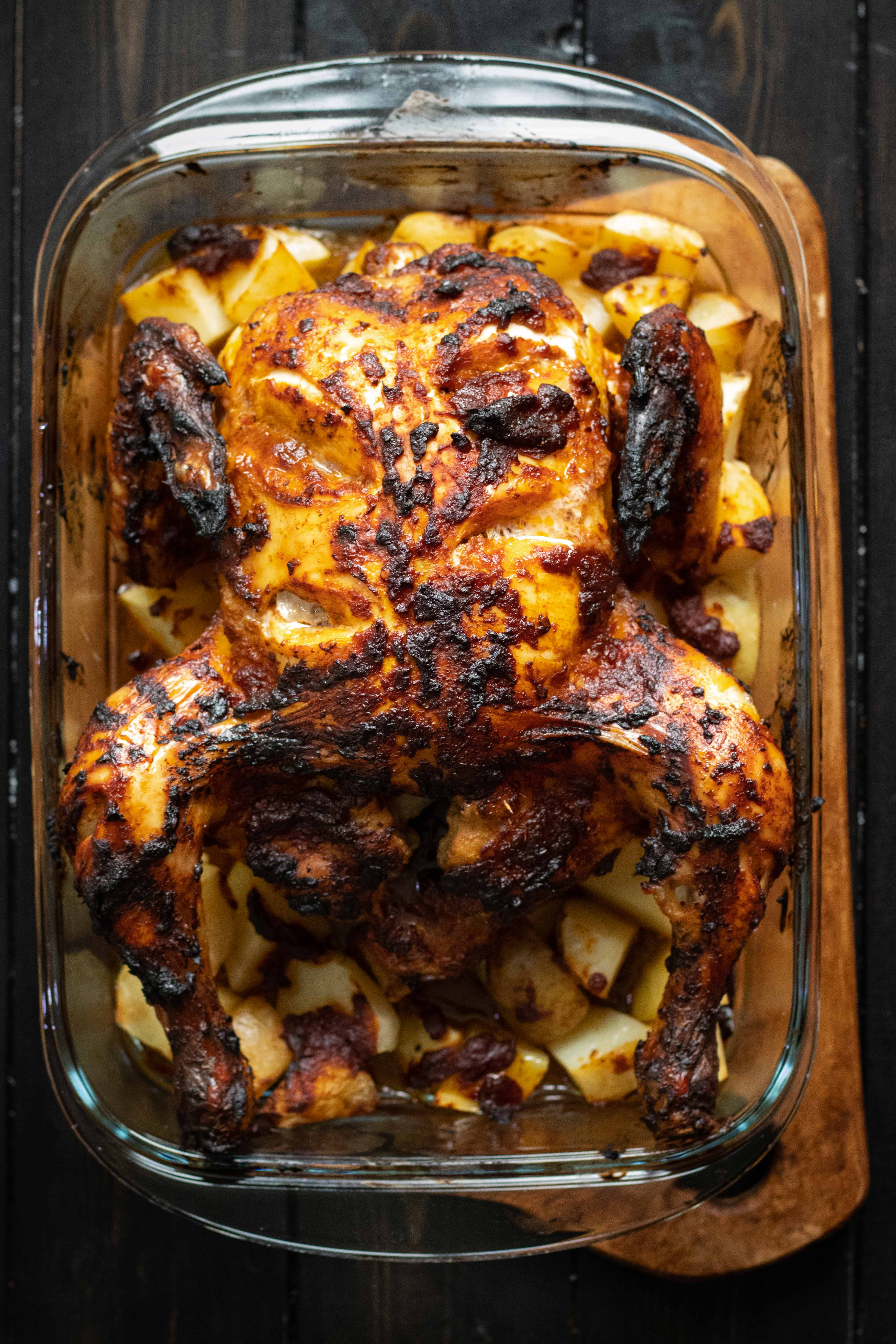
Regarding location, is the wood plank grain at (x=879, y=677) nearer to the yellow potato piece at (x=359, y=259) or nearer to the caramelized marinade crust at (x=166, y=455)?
the yellow potato piece at (x=359, y=259)

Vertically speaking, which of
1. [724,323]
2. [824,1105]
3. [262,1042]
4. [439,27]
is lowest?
[824,1105]

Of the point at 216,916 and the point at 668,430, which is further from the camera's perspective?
the point at 216,916

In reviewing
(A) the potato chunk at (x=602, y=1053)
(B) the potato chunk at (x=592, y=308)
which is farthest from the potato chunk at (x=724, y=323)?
(A) the potato chunk at (x=602, y=1053)

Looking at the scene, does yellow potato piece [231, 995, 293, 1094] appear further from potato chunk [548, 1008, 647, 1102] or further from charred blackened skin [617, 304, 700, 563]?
charred blackened skin [617, 304, 700, 563]

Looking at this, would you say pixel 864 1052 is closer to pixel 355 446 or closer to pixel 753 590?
pixel 753 590

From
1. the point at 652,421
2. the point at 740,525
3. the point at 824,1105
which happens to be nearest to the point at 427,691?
the point at 652,421

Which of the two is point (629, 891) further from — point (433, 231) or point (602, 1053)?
point (433, 231)
